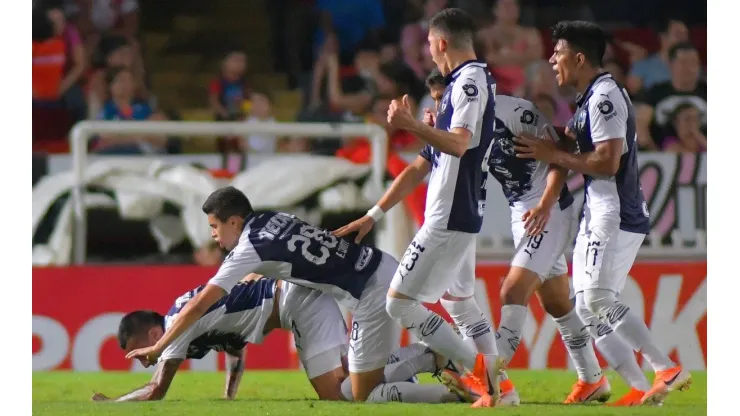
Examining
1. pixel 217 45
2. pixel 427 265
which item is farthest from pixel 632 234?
pixel 217 45

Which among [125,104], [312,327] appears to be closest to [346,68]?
[125,104]

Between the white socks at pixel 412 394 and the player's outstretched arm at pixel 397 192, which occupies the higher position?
the player's outstretched arm at pixel 397 192

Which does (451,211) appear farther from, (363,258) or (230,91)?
(230,91)

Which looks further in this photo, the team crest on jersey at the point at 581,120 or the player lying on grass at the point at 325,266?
the team crest on jersey at the point at 581,120

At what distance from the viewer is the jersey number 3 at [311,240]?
5676 millimetres

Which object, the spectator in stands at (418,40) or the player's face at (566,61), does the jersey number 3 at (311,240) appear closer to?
the player's face at (566,61)

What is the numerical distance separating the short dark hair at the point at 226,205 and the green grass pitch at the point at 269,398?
931mm

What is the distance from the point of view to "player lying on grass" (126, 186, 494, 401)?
5.56 m

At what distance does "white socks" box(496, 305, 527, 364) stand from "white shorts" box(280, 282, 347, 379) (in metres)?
0.84

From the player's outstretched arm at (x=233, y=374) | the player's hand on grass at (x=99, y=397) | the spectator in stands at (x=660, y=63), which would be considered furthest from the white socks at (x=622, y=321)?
the spectator in stands at (x=660, y=63)

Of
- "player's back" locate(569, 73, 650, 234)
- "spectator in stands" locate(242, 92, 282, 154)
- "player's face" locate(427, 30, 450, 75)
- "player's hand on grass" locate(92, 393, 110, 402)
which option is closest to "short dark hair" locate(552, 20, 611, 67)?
"player's back" locate(569, 73, 650, 234)

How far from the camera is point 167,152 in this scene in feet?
34.0

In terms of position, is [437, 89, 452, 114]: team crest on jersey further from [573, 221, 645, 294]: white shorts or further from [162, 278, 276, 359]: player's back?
[162, 278, 276, 359]: player's back
